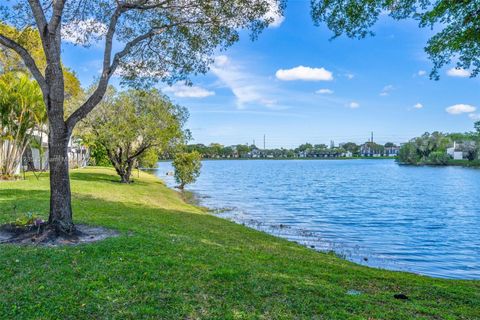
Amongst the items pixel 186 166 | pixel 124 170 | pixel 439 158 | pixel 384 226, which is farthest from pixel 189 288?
pixel 439 158

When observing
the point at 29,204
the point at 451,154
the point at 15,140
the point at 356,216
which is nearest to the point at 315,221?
the point at 356,216

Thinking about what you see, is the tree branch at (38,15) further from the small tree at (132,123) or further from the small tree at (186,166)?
the small tree at (186,166)

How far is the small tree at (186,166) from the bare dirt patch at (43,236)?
24.5 metres

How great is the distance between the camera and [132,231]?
931 centimetres

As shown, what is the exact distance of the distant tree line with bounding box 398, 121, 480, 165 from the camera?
10768 cm

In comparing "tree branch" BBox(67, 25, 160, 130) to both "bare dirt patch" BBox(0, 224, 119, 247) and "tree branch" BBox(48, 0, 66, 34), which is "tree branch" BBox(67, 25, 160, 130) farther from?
"bare dirt patch" BBox(0, 224, 119, 247)

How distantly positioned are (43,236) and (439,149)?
126 meters

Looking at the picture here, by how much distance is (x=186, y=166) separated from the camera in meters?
33.9

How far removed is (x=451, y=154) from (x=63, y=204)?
13074 centimetres

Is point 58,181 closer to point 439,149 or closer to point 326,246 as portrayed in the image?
point 326,246

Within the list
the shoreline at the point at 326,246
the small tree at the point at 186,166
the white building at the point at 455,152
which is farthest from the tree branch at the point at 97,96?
the white building at the point at 455,152

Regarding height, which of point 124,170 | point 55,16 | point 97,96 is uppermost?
point 55,16

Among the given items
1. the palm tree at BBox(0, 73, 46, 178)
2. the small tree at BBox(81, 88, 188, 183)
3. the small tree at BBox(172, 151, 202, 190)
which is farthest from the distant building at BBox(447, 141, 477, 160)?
the palm tree at BBox(0, 73, 46, 178)

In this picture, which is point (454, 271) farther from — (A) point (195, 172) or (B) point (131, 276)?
(A) point (195, 172)
